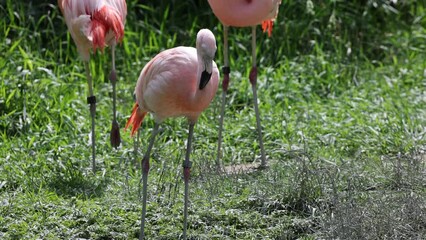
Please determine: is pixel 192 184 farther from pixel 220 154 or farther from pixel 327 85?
pixel 327 85

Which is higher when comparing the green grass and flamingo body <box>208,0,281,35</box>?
flamingo body <box>208,0,281,35</box>

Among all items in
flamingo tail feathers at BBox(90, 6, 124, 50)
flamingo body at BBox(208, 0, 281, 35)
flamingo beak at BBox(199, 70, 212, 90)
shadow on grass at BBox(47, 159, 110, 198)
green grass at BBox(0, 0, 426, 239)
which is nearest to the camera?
flamingo beak at BBox(199, 70, 212, 90)

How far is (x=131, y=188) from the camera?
5613 millimetres

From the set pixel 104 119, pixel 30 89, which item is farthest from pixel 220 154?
pixel 30 89

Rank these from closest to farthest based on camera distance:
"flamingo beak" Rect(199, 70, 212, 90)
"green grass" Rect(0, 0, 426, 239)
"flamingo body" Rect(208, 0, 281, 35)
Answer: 1. "flamingo beak" Rect(199, 70, 212, 90)
2. "green grass" Rect(0, 0, 426, 239)
3. "flamingo body" Rect(208, 0, 281, 35)

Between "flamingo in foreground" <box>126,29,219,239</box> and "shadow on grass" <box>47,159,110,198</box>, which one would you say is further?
"shadow on grass" <box>47,159,110,198</box>

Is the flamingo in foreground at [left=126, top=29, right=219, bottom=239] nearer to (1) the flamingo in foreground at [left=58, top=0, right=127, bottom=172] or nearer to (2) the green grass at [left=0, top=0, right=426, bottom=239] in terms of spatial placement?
(2) the green grass at [left=0, top=0, right=426, bottom=239]

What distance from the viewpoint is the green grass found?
5059 millimetres

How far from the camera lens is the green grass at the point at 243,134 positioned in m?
5.06

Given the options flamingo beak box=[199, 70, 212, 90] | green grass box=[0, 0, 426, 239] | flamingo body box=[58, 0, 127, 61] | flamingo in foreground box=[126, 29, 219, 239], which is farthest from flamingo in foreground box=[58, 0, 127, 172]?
flamingo beak box=[199, 70, 212, 90]

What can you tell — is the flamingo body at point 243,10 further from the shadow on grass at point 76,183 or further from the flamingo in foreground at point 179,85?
the shadow on grass at point 76,183

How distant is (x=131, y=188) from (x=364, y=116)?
2.06 m

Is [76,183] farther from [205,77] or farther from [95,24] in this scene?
[205,77]

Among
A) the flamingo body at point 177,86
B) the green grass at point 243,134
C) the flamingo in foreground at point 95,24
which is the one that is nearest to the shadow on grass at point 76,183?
the green grass at point 243,134
